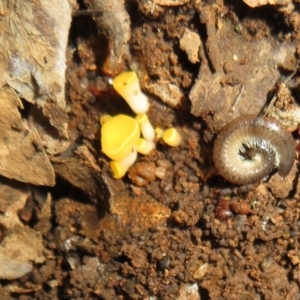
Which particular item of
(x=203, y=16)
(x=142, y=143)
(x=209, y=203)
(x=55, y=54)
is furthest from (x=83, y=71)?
(x=209, y=203)

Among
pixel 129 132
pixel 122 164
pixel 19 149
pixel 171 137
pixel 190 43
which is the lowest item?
pixel 19 149

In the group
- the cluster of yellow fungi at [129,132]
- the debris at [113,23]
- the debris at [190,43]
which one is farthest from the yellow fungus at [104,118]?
the debris at [190,43]

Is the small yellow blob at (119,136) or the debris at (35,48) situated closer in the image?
the debris at (35,48)

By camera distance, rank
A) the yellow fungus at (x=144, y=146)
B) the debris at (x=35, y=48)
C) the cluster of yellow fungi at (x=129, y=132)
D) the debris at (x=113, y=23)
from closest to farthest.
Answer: the debris at (x=35, y=48)
the debris at (x=113, y=23)
the cluster of yellow fungi at (x=129, y=132)
the yellow fungus at (x=144, y=146)

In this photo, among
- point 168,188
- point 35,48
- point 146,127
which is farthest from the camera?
point 168,188

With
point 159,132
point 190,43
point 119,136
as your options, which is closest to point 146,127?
point 159,132

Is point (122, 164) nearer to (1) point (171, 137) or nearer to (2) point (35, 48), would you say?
(1) point (171, 137)

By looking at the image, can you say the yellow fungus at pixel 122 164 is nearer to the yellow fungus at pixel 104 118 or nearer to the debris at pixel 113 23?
the yellow fungus at pixel 104 118
